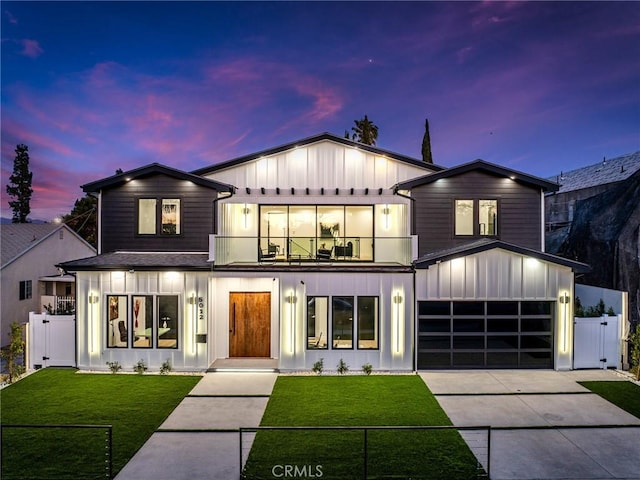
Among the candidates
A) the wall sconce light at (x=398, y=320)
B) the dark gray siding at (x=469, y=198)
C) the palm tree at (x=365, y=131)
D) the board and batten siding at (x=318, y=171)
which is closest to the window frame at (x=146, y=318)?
the board and batten siding at (x=318, y=171)

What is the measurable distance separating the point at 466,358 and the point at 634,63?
2058 cm

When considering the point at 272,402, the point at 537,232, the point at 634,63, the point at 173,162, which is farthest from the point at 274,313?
the point at 173,162

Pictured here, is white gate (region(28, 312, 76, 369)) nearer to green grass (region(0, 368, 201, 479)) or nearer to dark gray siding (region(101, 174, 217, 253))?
green grass (region(0, 368, 201, 479))

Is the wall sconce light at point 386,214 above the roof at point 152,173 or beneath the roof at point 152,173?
beneath

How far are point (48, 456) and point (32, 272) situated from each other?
48.5 ft

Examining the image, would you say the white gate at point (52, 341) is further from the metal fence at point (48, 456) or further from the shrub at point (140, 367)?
the metal fence at point (48, 456)

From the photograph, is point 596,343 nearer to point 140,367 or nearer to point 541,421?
point 541,421

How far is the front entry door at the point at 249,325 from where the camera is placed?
1329cm

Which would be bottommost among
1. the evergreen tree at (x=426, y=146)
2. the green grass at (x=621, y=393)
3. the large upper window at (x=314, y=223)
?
the green grass at (x=621, y=393)

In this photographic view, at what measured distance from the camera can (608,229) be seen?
64.9 ft

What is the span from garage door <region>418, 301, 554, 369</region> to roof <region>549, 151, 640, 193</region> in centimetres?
1681

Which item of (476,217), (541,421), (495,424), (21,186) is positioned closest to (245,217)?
(476,217)

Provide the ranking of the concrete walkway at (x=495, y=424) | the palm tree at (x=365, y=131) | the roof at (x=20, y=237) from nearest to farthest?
the concrete walkway at (x=495, y=424) → the roof at (x=20, y=237) → the palm tree at (x=365, y=131)

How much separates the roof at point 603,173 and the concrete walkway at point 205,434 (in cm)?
2440
